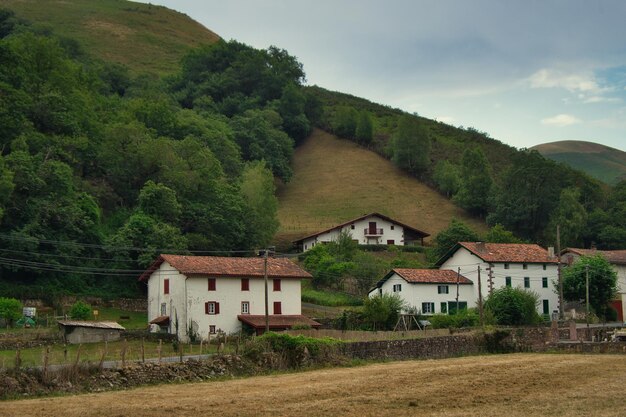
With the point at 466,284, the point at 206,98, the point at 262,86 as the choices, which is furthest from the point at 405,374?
the point at 262,86

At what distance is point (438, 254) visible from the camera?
98688 millimetres

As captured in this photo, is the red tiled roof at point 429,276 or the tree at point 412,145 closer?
the red tiled roof at point 429,276

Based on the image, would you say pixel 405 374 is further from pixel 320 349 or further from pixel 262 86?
pixel 262 86

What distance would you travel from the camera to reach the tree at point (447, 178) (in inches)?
5320

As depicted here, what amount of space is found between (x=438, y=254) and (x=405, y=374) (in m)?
58.4

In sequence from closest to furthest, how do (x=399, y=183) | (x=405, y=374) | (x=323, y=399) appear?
(x=323, y=399)
(x=405, y=374)
(x=399, y=183)

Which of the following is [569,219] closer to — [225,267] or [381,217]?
[381,217]

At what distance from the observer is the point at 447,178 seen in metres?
136

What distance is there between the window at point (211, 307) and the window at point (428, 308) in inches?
777

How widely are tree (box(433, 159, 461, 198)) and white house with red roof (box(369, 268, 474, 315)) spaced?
56029 millimetres

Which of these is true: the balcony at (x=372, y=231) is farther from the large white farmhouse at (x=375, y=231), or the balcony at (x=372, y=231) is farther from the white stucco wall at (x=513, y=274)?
the white stucco wall at (x=513, y=274)

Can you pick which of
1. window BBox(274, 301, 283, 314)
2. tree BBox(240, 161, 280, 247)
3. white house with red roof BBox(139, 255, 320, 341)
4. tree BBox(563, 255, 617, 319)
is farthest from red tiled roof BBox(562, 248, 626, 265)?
tree BBox(240, 161, 280, 247)

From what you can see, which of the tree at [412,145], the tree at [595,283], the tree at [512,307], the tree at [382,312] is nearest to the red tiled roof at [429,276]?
the tree at [382,312]

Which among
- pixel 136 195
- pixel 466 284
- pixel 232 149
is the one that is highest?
pixel 232 149
